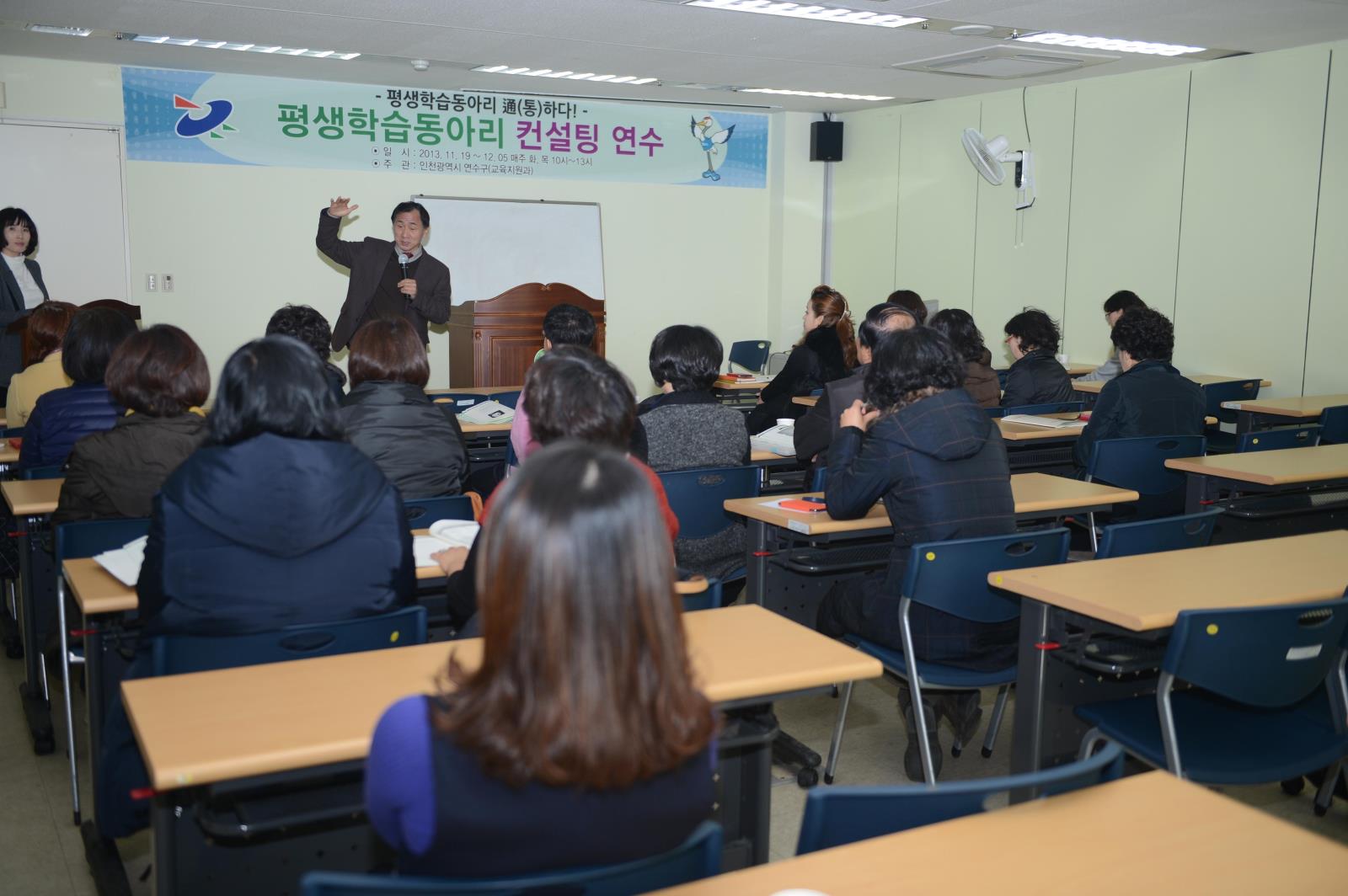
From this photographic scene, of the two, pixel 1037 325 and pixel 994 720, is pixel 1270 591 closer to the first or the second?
pixel 994 720

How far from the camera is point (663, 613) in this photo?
3.86 ft

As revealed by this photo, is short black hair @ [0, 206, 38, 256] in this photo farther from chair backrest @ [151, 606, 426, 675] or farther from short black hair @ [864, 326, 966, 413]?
short black hair @ [864, 326, 966, 413]

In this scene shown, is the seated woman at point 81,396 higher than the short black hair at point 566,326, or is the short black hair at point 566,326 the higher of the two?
the short black hair at point 566,326

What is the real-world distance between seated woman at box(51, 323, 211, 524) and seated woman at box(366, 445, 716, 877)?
6.84ft

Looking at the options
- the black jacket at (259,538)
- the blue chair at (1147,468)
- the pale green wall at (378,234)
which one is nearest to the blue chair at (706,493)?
the blue chair at (1147,468)

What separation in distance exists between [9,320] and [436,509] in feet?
13.2

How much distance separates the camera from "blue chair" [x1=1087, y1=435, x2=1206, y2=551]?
13.8 ft

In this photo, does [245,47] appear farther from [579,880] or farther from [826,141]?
[579,880]

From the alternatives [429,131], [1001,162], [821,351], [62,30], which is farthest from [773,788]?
[429,131]

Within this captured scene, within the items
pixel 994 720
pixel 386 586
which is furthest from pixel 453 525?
pixel 994 720

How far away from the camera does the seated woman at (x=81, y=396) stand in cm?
365

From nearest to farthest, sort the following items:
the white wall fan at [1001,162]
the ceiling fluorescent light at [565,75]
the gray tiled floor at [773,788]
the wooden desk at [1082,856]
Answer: the wooden desk at [1082,856] < the gray tiled floor at [773,788] < the ceiling fluorescent light at [565,75] < the white wall fan at [1001,162]

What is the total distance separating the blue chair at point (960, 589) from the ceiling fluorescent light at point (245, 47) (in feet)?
18.4

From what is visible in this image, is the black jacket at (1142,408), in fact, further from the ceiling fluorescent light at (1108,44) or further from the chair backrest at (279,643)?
the chair backrest at (279,643)
